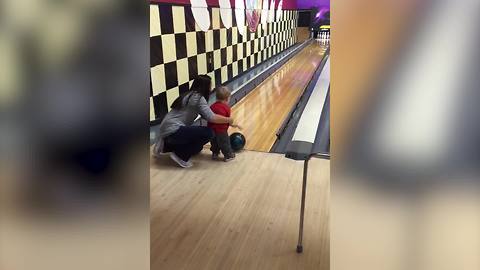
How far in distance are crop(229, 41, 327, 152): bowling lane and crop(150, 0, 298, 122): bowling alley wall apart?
310 millimetres

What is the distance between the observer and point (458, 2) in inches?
15.1

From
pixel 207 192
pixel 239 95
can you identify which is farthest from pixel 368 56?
pixel 239 95

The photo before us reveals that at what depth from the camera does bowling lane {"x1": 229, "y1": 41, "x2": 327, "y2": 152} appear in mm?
2863

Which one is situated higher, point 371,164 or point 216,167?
point 371,164

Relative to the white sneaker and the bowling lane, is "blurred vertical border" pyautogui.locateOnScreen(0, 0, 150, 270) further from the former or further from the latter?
the bowling lane

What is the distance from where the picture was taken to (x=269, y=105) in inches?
145

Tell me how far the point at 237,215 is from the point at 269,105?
6.71 ft

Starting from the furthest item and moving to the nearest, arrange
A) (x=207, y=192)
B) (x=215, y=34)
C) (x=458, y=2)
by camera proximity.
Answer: (x=215, y=34), (x=207, y=192), (x=458, y=2)

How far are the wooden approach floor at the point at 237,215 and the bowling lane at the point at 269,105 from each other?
44 cm

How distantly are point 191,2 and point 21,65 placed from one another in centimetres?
265

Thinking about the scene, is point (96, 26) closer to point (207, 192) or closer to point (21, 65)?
point (21, 65)

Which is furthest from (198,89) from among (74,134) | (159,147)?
(74,134)

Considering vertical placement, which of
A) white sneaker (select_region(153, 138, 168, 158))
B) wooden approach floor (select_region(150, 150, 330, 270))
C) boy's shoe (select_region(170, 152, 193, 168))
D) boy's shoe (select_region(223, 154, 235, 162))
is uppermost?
white sneaker (select_region(153, 138, 168, 158))

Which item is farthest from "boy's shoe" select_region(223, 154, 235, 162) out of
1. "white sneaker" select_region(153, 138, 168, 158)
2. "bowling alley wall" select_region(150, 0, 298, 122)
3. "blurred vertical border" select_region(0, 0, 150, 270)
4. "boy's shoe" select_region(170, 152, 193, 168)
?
"blurred vertical border" select_region(0, 0, 150, 270)
